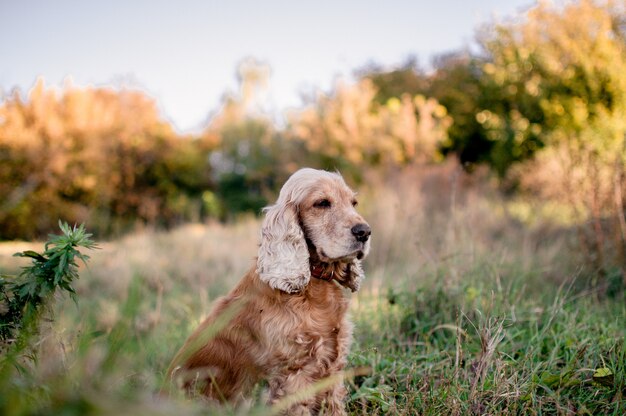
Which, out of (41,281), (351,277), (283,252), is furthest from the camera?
(351,277)

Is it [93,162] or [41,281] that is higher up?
[93,162]

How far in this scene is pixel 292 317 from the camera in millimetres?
2309

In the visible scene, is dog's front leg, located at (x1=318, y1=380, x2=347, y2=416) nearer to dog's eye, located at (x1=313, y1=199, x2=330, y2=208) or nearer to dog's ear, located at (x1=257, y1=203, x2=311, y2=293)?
dog's ear, located at (x1=257, y1=203, x2=311, y2=293)

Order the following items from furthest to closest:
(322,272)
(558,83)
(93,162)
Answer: (93,162) → (558,83) → (322,272)

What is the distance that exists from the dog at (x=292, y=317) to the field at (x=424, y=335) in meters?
0.19

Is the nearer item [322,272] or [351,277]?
[322,272]

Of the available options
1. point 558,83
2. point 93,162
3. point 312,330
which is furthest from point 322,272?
point 93,162

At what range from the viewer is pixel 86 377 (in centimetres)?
124

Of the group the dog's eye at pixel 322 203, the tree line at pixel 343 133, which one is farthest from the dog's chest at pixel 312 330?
the tree line at pixel 343 133

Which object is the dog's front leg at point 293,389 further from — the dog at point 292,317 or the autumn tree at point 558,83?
the autumn tree at point 558,83

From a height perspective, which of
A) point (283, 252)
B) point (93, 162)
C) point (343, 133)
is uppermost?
point (343, 133)

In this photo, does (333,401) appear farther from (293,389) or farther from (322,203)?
(322,203)

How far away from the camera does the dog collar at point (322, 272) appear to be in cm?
254

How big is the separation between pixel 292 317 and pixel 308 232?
550mm
